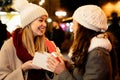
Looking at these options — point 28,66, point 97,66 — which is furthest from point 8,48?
point 97,66

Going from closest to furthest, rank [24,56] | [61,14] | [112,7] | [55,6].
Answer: [24,56]
[112,7]
[55,6]
[61,14]

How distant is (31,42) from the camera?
3.79 metres

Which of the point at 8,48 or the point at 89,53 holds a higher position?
the point at 89,53

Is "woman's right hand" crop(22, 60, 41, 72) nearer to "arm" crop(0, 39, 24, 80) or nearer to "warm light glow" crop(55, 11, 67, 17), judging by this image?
"arm" crop(0, 39, 24, 80)

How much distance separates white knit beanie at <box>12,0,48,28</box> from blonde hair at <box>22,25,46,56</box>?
3.2 inches

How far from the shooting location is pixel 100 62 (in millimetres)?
2941

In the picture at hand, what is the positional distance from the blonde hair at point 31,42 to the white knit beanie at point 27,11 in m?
0.08

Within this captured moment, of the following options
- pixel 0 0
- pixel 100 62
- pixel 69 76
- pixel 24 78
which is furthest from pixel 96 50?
pixel 0 0

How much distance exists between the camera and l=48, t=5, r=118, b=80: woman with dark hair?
2945 millimetres

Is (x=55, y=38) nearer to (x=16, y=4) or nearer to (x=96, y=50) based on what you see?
(x=16, y=4)

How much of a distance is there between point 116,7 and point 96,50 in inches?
526

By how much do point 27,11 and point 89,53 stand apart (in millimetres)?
1249

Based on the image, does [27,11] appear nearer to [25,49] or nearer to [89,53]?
[25,49]

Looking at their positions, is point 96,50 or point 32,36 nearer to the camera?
point 96,50
